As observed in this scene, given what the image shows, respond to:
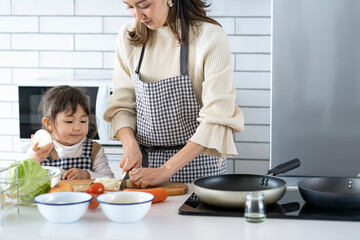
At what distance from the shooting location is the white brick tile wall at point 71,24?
11.5ft

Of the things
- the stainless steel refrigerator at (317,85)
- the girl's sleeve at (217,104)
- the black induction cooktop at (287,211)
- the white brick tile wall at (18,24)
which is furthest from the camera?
the white brick tile wall at (18,24)

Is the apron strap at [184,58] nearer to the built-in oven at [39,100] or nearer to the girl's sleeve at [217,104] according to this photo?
the girl's sleeve at [217,104]

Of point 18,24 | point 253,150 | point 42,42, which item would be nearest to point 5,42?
point 18,24

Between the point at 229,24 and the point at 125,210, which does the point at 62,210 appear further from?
the point at 229,24

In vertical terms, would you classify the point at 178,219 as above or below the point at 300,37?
below

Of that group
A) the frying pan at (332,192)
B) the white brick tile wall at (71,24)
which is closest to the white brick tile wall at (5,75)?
the white brick tile wall at (71,24)

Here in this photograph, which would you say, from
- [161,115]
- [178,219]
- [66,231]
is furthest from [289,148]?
[66,231]

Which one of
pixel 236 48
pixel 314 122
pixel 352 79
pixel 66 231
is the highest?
pixel 236 48

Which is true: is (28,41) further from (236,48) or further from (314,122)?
(314,122)

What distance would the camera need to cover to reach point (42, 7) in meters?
3.57

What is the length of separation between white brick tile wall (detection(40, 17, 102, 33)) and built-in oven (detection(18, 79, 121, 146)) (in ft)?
1.64

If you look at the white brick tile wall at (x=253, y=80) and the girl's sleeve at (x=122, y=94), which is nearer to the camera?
the girl's sleeve at (x=122, y=94)

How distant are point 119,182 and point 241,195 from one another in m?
0.55

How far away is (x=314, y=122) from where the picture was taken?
268 cm
